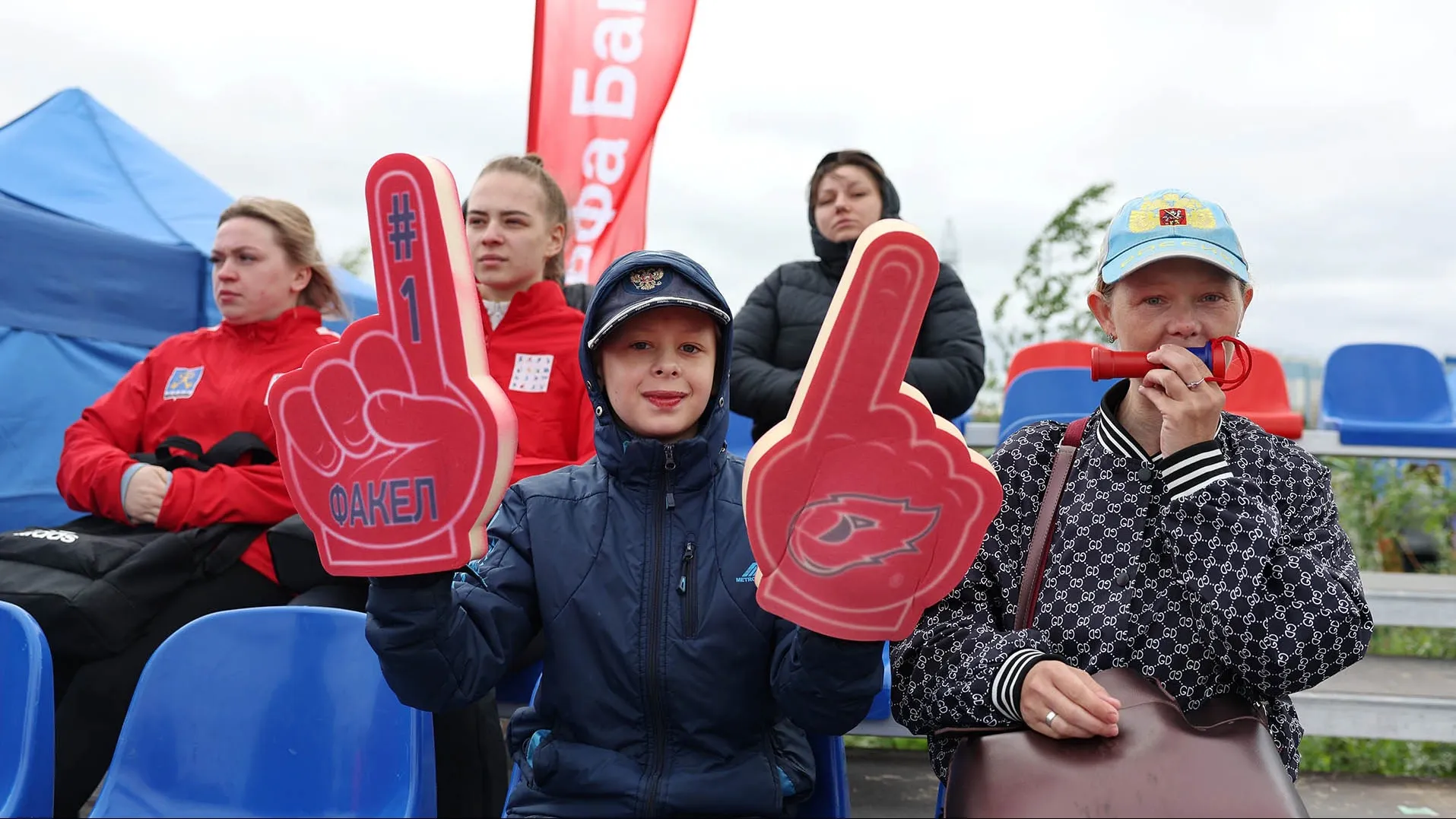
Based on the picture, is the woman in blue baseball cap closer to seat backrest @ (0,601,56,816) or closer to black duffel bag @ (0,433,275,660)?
seat backrest @ (0,601,56,816)

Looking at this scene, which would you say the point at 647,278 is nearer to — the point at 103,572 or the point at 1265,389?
the point at 103,572

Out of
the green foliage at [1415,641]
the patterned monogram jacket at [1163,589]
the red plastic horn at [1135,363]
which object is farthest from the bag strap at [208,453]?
the green foliage at [1415,641]

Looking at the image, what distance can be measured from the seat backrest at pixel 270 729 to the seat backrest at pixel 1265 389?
2.86 metres

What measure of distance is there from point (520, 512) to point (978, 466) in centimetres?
77

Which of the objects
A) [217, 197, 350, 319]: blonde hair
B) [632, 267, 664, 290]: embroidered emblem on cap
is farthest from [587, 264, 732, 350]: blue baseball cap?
[217, 197, 350, 319]: blonde hair

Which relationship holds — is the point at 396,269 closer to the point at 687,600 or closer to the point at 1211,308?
the point at 687,600

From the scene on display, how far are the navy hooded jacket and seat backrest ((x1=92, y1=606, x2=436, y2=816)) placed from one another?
11.9 inches

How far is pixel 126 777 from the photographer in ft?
5.51

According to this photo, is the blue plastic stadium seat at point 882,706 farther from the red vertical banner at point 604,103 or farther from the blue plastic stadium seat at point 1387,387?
the blue plastic stadium seat at point 1387,387

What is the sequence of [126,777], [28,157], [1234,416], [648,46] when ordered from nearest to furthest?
[1234,416] < [126,777] < [28,157] < [648,46]

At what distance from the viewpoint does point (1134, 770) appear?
106 centimetres

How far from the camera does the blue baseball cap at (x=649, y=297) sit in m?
1.47

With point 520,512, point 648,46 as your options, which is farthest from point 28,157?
point 520,512

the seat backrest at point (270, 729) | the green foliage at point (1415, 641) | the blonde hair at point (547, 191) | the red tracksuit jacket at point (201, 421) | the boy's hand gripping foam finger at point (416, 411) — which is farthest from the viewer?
the green foliage at point (1415, 641)
